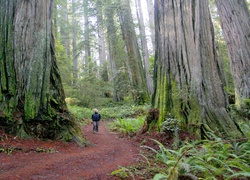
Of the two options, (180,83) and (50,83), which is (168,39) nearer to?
(180,83)

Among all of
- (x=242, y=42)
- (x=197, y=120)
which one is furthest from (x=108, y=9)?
(x=197, y=120)

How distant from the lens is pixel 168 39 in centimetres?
582

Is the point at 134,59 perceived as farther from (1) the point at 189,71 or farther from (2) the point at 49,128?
(2) the point at 49,128

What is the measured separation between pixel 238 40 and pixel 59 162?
7024 mm

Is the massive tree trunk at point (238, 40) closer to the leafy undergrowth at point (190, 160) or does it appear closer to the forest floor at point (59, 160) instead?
the leafy undergrowth at point (190, 160)

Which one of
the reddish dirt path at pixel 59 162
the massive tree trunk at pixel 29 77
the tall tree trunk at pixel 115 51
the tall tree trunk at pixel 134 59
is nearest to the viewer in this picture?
the reddish dirt path at pixel 59 162

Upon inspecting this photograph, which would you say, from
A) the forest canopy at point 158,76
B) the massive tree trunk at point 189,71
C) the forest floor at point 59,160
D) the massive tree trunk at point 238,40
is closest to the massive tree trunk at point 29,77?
the forest canopy at point 158,76

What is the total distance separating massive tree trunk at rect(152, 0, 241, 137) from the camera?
4.93 m

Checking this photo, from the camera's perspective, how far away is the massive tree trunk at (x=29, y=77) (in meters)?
4.54

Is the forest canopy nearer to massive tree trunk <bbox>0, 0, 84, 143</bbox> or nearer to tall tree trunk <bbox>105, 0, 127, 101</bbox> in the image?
massive tree trunk <bbox>0, 0, 84, 143</bbox>

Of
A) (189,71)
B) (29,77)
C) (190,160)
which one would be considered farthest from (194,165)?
(29,77)

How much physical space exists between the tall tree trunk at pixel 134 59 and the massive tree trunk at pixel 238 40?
827 cm

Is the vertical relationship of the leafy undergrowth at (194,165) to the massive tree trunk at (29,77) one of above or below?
below

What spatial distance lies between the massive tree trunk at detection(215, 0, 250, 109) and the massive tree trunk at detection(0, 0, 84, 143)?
5619 mm
